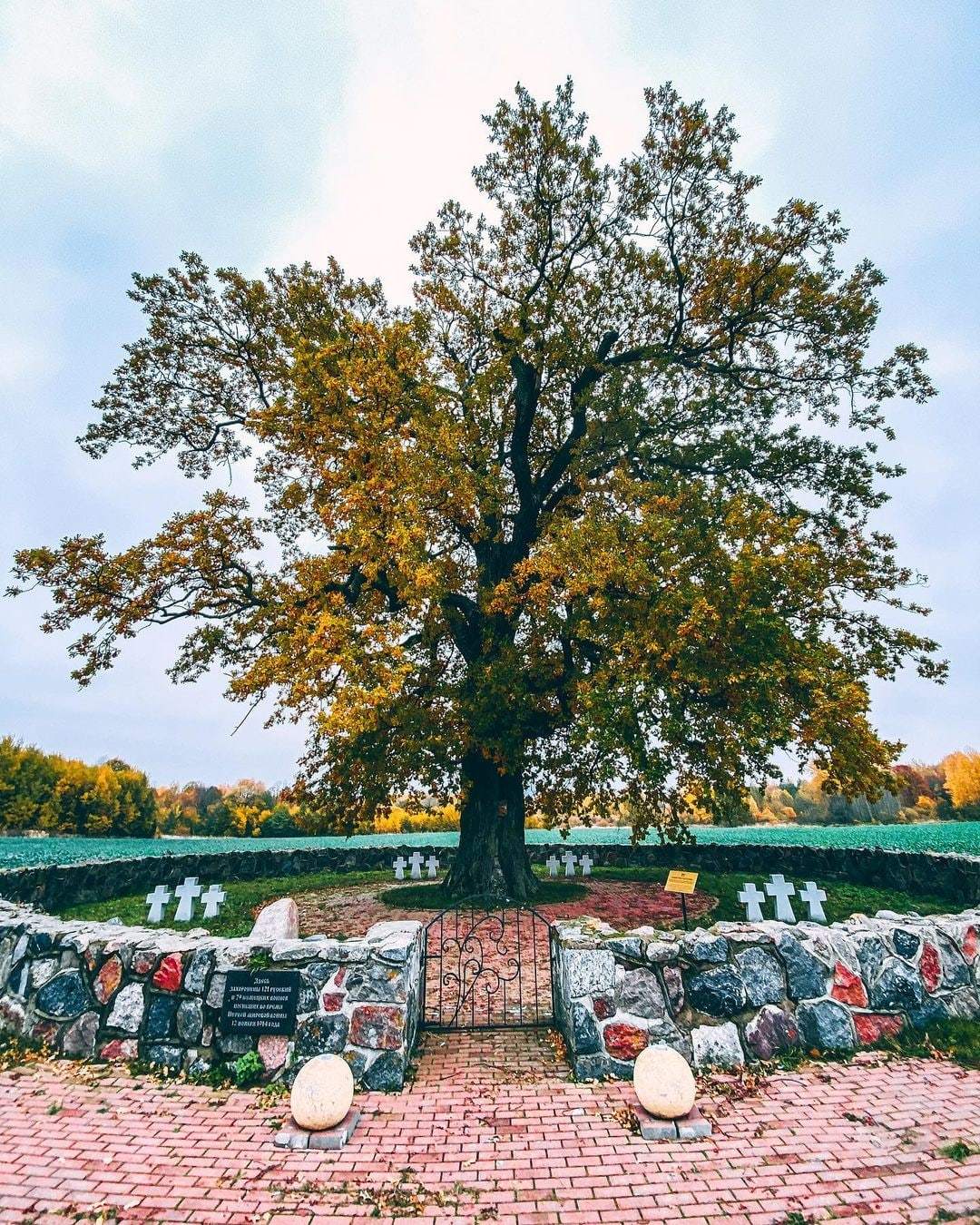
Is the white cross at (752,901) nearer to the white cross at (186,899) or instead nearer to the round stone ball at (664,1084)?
the round stone ball at (664,1084)

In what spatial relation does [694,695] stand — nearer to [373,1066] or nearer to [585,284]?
[373,1066]

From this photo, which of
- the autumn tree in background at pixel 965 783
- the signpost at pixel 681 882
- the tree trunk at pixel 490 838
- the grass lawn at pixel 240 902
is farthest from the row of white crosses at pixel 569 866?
the autumn tree in background at pixel 965 783

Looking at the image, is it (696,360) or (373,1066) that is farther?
(696,360)

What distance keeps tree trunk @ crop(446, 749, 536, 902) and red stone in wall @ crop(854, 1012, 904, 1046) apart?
8934 millimetres

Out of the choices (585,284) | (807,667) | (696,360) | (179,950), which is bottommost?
(179,950)

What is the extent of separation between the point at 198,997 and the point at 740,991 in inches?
206

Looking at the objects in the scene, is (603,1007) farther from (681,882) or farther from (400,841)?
(400,841)

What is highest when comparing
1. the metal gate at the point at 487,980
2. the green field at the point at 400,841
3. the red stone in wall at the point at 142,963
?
the green field at the point at 400,841

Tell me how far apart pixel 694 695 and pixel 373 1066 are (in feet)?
26.6

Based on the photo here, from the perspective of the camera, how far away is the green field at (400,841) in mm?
20656

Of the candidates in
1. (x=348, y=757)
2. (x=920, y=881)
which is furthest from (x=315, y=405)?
(x=920, y=881)

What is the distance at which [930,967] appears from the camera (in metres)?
6.57

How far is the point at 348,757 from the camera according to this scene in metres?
14.3

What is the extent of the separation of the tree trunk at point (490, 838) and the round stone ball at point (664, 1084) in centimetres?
961
